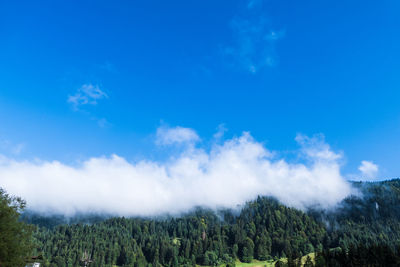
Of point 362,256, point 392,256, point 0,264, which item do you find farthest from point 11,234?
point 392,256

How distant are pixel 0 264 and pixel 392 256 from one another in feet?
469

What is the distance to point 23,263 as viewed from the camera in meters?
56.6

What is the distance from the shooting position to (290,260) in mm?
145375

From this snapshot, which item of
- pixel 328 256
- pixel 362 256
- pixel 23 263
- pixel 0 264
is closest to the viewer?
pixel 0 264

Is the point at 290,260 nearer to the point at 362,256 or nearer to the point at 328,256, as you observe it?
the point at 328,256

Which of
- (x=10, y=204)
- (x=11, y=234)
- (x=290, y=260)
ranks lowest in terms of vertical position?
(x=290, y=260)

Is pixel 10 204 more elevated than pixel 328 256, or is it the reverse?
pixel 10 204

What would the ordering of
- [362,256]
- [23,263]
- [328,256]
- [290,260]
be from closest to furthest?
[23,263] < [362,256] < [328,256] < [290,260]

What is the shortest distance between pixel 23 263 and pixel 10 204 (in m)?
12.3

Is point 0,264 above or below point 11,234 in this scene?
below

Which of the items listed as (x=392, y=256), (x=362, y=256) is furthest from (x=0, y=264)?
(x=392, y=256)

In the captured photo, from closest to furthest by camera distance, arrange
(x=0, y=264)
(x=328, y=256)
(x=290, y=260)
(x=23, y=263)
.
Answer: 1. (x=0, y=264)
2. (x=23, y=263)
3. (x=328, y=256)
4. (x=290, y=260)

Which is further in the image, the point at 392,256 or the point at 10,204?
the point at 392,256

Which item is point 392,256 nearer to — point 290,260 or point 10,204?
point 290,260
